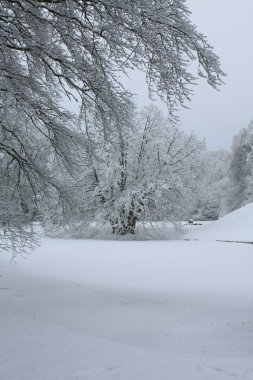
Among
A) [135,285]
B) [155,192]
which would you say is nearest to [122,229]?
[155,192]

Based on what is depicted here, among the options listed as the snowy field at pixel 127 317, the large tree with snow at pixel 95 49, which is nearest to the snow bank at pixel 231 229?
the snowy field at pixel 127 317

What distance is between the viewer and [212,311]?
24.1ft

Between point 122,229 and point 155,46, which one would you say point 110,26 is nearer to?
point 155,46

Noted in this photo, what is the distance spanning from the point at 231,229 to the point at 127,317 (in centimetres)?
1893

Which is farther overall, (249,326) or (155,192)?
(155,192)

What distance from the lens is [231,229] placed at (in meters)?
24.7

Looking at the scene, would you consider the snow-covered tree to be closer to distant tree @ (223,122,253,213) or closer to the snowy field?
the snowy field

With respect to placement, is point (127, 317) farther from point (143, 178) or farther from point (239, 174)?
point (239, 174)

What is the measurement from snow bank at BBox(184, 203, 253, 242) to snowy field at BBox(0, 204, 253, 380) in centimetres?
722

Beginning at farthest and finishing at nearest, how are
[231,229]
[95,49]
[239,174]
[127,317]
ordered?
1. [239,174]
2. [231,229]
3. [127,317]
4. [95,49]

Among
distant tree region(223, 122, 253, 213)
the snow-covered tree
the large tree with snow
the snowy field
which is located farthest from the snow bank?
distant tree region(223, 122, 253, 213)

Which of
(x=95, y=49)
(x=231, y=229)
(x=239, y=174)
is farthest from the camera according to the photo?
(x=239, y=174)

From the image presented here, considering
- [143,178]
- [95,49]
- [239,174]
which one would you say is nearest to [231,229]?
[143,178]

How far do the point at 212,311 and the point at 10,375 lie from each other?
180 inches
